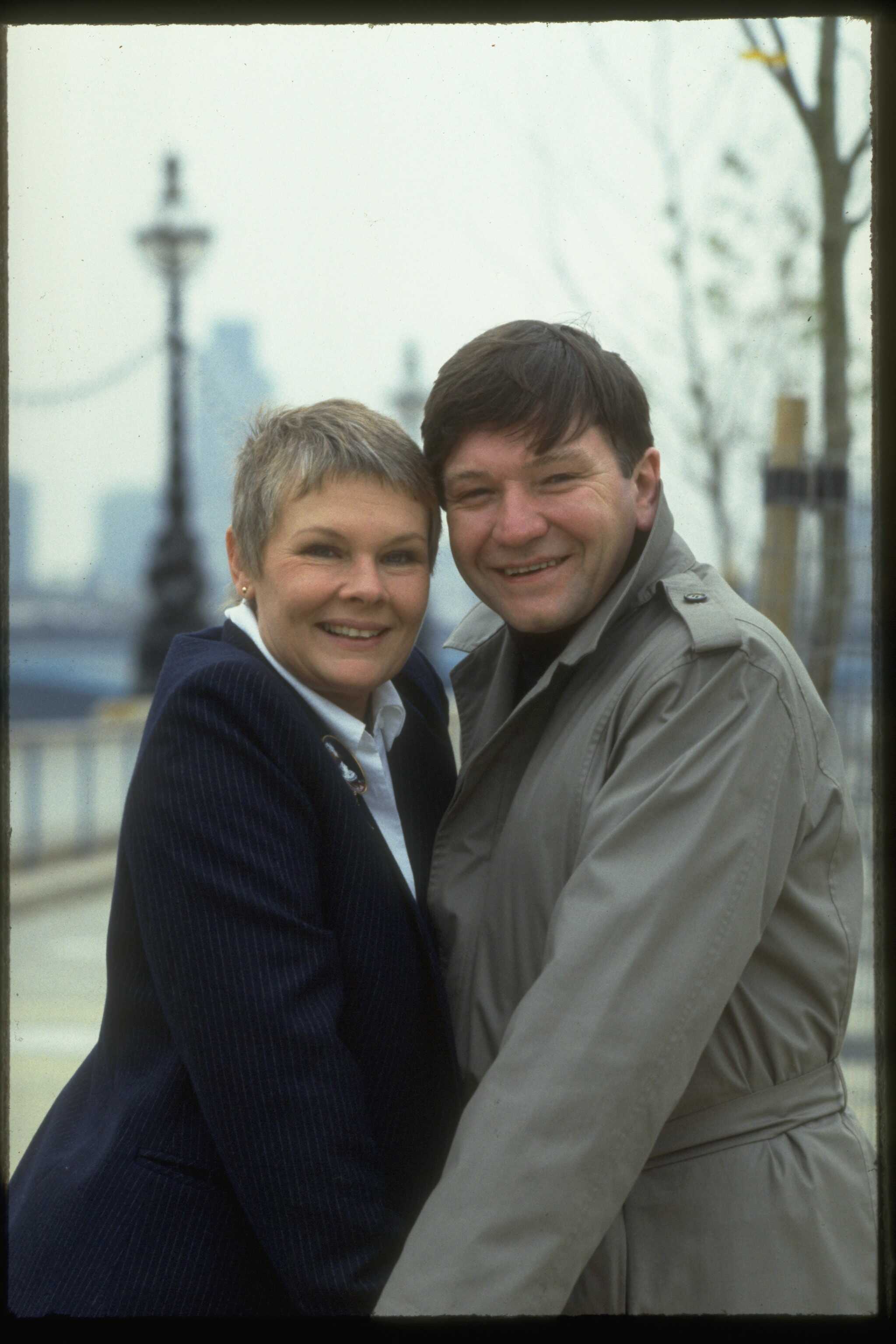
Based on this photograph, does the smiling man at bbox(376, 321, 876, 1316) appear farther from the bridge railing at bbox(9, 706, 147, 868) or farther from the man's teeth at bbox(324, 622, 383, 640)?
the bridge railing at bbox(9, 706, 147, 868)

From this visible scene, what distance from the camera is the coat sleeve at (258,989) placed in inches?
76.2

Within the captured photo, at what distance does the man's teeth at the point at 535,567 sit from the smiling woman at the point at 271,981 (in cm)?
17

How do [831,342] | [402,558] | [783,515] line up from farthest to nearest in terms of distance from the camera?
[831,342], [783,515], [402,558]

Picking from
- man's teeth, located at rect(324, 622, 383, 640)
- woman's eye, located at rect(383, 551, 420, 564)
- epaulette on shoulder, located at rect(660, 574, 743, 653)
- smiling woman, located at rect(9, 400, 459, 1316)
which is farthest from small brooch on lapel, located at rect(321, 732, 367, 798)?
epaulette on shoulder, located at rect(660, 574, 743, 653)

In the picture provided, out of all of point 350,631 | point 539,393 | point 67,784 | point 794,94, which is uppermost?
point 794,94

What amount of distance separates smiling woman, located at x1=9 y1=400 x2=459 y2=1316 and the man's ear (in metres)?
0.34

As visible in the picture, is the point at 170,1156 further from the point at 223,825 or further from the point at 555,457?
the point at 555,457

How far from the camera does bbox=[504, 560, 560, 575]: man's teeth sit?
2.31 m

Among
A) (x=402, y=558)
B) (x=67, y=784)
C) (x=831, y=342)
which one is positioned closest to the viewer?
(x=402, y=558)

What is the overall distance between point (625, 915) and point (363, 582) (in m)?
0.70

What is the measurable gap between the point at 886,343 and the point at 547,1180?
1.12 m

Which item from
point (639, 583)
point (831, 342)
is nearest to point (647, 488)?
point (639, 583)

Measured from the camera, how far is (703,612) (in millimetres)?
2068

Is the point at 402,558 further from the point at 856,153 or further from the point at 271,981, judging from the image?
the point at 856,153
